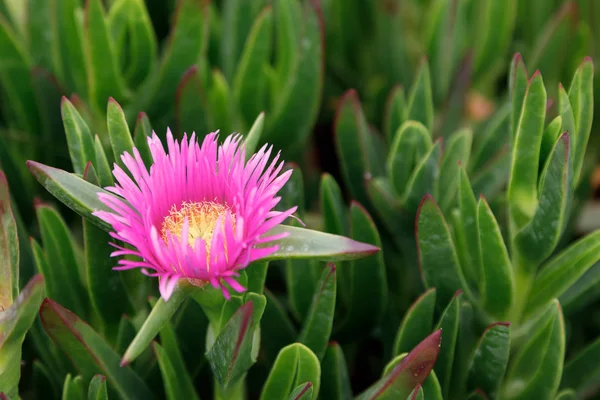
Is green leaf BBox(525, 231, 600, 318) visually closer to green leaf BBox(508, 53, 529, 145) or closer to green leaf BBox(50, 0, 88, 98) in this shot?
green leaf BBox(508, 53, 529, 145)

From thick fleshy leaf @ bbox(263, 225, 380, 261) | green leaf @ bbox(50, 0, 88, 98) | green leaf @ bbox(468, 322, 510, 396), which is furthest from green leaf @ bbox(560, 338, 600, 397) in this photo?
green leaf @ bbox(50, 0, 88, 98)

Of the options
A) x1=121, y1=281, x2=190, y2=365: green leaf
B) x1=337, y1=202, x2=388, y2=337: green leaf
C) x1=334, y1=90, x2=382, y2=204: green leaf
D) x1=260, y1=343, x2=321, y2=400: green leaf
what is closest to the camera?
x1=121, y1=281, x2=190, y2=365: green leaf

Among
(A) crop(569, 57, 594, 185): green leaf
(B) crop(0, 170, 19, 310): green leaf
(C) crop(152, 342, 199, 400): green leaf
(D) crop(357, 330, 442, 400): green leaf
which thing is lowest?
(C) crop(152, 342, 199, 400): green leaf

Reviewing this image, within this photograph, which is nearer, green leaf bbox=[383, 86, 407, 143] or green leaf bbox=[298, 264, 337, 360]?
green leaf bbox=[298, 264, 337, 360]

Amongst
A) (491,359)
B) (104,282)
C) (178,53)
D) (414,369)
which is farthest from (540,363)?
(178,53)

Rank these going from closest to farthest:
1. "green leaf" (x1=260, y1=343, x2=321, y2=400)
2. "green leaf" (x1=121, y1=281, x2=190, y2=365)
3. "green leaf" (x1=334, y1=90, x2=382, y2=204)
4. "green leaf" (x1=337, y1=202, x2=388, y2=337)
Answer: "green leaf" (x1=121, y1=281, x2=190, y2=365) → "green leaf" (x1=260, y1=343, x2=321, y2=400) → "green leaf" (x1=337, y1=202, x2=388, y2=337) → "green leaf" (x1=334, y1=90, x2=382, y2=204)

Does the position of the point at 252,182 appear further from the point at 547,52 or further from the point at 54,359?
the point at 547,52

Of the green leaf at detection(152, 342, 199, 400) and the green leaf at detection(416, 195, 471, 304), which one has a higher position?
the green leaf at detection(416, 195, 471, 304)
